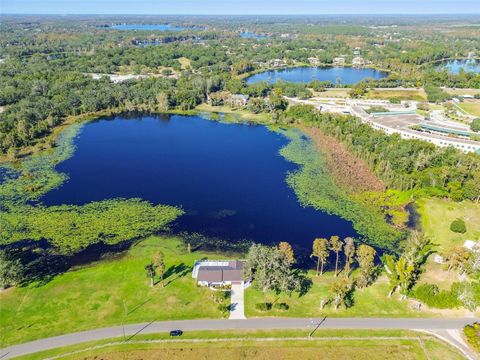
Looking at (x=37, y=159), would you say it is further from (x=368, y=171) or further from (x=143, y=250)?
(x=368, y=171)

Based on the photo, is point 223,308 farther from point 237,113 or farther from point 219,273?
point 237,113

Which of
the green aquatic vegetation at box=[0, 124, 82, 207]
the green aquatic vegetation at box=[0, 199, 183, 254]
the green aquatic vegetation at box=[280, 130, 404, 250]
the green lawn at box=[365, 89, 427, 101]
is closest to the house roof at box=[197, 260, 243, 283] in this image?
the green aquatic vegetation at box=[0, 199, 183, 254]

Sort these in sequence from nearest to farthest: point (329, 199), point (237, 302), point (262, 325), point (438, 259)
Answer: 1. point (262, 325)
2. point (237, 302)
3. point (438, 259)
4. point (329, 199)

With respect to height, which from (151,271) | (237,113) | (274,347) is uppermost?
(237,113)

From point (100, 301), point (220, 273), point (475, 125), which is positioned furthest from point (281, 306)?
point (475, 125)

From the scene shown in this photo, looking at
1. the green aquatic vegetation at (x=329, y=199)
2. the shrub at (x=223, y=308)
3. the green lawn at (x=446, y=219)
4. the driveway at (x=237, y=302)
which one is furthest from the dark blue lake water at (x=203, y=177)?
the shrub at (x=223, y=308)

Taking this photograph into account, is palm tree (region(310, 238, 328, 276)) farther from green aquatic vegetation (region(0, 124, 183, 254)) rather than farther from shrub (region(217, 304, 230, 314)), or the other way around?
green aquatic vegetation (region(0, 124, 183, 254))
